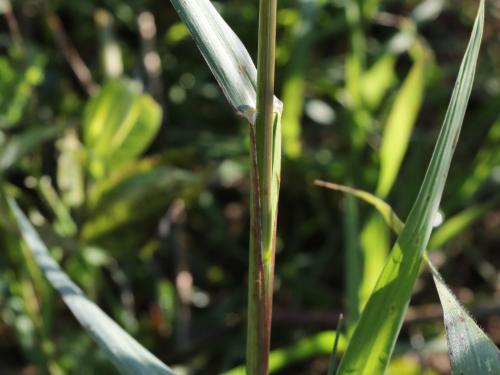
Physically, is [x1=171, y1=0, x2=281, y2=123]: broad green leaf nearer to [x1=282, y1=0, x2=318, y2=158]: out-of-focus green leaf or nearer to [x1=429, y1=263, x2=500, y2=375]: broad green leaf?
[x1=429, y1=263, x2=500, y2=375]: broad green leaf

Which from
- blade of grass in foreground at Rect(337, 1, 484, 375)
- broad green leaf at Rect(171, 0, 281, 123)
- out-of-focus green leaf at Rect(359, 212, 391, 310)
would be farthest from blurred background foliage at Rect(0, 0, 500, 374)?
broad green leaf at Rect(171, 0, 281, 123)

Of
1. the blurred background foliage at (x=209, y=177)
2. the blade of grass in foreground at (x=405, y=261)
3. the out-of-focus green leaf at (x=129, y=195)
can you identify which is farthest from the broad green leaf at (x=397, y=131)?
the blade of grass in foreground at (x=405, y=261)

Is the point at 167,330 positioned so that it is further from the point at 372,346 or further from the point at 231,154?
the point at 372,346

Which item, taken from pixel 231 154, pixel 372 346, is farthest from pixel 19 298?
pixel 372 346

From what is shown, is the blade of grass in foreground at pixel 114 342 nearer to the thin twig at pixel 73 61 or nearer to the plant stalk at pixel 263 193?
the plant stalk at pixel 263 193

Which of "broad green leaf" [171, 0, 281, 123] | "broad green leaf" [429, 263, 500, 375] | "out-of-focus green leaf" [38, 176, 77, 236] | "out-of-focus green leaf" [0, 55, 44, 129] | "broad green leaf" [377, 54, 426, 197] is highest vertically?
"broad green leaf" [171, 0, 281, 123]

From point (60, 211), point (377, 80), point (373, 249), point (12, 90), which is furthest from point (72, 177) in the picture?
point (377, 80)
